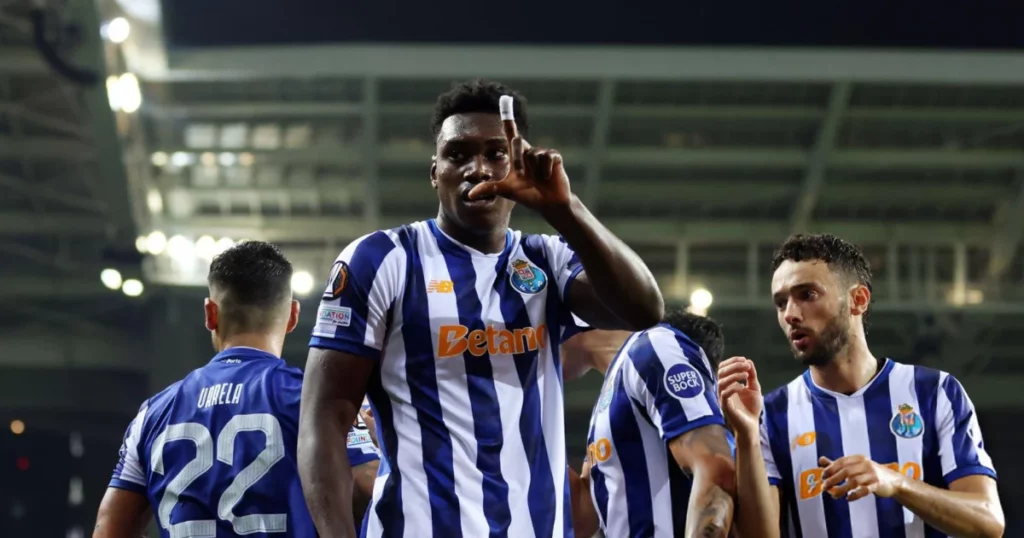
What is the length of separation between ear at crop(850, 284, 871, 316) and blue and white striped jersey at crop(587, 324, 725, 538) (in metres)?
0.52

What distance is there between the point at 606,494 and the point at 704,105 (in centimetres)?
1448

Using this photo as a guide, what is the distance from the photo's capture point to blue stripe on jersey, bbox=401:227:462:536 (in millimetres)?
2775

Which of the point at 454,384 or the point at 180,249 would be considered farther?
the point at 180,249

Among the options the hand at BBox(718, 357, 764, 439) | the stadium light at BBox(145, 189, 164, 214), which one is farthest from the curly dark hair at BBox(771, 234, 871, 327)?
the stadium light at BBox(145, 189, 164, 214)

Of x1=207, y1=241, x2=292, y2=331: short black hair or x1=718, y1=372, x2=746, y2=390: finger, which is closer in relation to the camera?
x1=718, y1=372, x2=746, y2=390: finger

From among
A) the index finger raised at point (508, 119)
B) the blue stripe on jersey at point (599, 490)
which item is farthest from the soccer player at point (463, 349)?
the blue stripe on jersey at point (599, 490)

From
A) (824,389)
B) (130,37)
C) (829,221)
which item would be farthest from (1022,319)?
(824,389)

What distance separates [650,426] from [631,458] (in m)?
0.13

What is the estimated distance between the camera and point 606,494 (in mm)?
3895

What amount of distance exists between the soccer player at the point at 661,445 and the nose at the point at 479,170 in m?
1.17

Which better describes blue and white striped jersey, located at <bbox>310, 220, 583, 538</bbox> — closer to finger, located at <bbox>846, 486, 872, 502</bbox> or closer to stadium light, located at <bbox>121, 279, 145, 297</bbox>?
finger, located at <bbox>846, 486, 872, 502</bbox>

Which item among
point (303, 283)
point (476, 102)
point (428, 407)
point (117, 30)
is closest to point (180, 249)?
point (303, 283)

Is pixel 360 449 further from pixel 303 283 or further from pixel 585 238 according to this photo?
pixel 303 283

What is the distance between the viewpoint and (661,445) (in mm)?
3803
